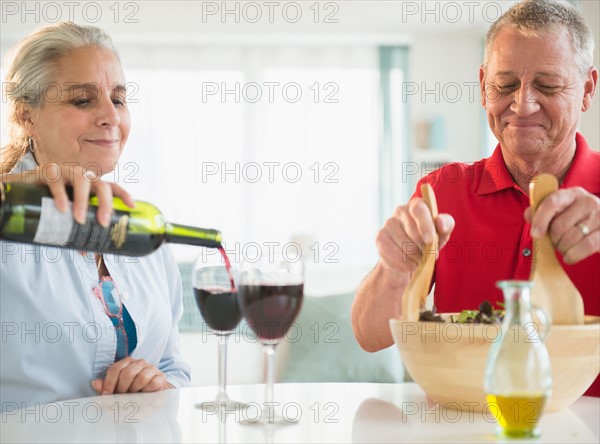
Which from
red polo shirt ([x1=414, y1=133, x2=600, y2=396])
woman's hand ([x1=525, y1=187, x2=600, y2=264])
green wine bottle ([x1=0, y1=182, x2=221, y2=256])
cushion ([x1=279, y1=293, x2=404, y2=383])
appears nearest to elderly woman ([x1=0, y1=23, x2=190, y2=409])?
green wine bottle ([x1=0, y1=182, x2=221, y2=256])

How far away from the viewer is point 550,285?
1.27 metres

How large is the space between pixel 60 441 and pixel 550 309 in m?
0.79

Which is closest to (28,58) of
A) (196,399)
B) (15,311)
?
(15,311)

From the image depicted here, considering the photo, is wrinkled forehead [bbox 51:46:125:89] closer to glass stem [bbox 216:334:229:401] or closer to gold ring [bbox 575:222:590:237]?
glass stem [bbox 216:334:229:401]

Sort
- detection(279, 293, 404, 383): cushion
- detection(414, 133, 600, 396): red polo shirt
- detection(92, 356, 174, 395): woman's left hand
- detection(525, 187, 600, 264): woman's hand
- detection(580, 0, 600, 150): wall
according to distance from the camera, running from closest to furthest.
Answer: detection(525, 187, 600, 264): woman's hand → detection(92, 356, 174, 395): woman's left hand → detection(414, 133, 600, 396): red polo shirt → detection(580, 0, 600, 150): wall → detection(279, 293, 404, 383): cushion

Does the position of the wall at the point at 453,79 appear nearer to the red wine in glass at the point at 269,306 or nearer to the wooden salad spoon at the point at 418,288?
the wooden salad spoon at the point at 418,288

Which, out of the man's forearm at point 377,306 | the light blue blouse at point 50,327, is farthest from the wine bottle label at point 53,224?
the man's forearm at point 377,306

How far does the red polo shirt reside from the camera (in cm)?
206

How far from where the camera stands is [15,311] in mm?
1846

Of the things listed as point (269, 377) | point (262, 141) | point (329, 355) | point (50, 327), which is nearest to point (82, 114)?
point (50, 327)

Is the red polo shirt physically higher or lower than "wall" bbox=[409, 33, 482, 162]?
lower

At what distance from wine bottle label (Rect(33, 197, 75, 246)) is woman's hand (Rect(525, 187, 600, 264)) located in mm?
741

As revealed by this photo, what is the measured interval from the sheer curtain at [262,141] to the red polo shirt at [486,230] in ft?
17.4

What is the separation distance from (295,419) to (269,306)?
0.20 meters
